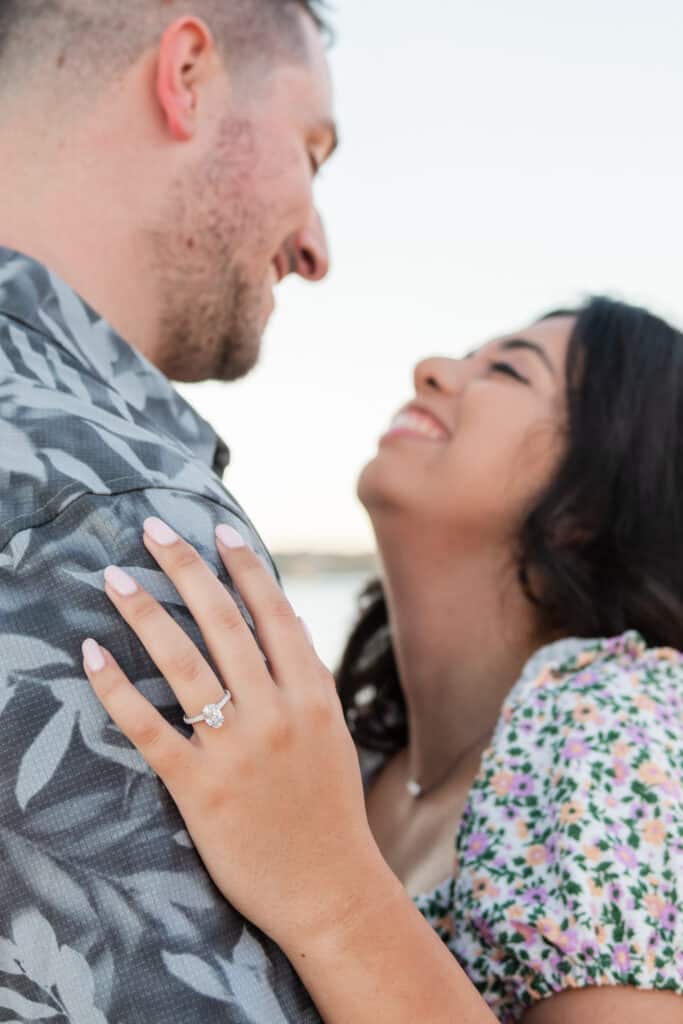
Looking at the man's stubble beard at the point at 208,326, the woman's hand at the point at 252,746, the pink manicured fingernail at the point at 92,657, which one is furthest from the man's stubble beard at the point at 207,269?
the pink manicured fingernail at the point at 92,657

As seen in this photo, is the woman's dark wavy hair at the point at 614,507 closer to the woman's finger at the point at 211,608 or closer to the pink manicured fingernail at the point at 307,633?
the pink manicured fingernail at the point at 307,633

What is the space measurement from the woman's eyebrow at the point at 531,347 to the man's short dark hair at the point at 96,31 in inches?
40.2

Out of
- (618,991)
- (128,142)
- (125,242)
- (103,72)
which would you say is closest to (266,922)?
(618,991)

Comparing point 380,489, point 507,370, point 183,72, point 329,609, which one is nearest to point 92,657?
point 183,72

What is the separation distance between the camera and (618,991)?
4.52 ft

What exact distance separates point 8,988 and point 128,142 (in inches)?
47.9

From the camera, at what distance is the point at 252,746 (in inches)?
37.4

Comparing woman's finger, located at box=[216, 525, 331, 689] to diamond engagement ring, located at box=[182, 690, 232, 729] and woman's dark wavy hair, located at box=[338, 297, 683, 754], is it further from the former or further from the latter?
woman's dark wavy hair, located at box=[338, 297, 683, 754]

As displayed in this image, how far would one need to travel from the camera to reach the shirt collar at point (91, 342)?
128 cm

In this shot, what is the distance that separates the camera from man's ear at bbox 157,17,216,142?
66.1 inches

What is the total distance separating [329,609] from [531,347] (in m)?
9.71

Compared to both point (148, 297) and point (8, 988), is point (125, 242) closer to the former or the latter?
point (148, 297)

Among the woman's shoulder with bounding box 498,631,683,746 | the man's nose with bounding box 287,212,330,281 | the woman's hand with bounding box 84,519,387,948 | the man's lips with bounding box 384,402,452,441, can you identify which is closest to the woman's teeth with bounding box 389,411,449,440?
the man's lips with bounding box 384,402,452,441

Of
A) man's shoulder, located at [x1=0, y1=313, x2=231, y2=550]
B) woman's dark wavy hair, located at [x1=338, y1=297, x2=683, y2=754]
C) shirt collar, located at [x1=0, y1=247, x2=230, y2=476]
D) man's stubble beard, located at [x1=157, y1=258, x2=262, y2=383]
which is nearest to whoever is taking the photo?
man's shoulder, located at [x1=0, y1=313, x2=231, y2=550]
